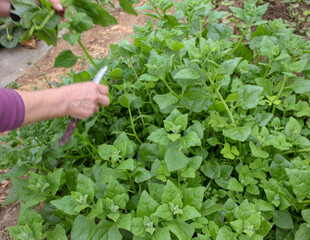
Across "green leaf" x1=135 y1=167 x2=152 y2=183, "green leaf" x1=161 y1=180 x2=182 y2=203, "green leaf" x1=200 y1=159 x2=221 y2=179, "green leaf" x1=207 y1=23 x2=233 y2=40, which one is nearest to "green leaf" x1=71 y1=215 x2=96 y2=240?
"green leaf" x1=135 y1=167 x2=152 y2=183

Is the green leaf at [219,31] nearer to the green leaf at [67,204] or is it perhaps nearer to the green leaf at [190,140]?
the green leaf at [190,140]

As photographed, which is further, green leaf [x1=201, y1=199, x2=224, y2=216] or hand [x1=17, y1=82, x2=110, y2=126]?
green leaf [x1=201, y1=199, x2=224, y2=216]

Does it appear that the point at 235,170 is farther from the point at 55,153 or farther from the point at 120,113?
the point at 55,153

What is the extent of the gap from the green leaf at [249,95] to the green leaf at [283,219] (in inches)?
31.8

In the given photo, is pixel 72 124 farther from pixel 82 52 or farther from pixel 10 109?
pixel 82 52

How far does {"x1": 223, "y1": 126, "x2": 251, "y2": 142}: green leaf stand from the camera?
191 cm

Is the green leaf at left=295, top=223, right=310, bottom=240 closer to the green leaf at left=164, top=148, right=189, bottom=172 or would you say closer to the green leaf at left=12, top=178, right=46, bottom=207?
the green leaf at left=164, top=148, right=189, bottom=172

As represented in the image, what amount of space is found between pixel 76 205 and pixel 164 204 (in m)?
0.62

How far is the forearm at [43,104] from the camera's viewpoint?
1.46 m

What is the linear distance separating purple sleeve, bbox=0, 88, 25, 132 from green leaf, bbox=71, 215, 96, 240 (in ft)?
2.88

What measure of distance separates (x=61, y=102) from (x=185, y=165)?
921mm

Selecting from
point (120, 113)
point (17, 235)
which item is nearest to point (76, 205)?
point (17, 235)

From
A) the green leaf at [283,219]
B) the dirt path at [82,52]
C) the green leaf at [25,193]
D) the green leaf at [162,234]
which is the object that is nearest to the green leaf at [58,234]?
the green leaf at [25,193]

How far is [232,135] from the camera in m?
1.97
